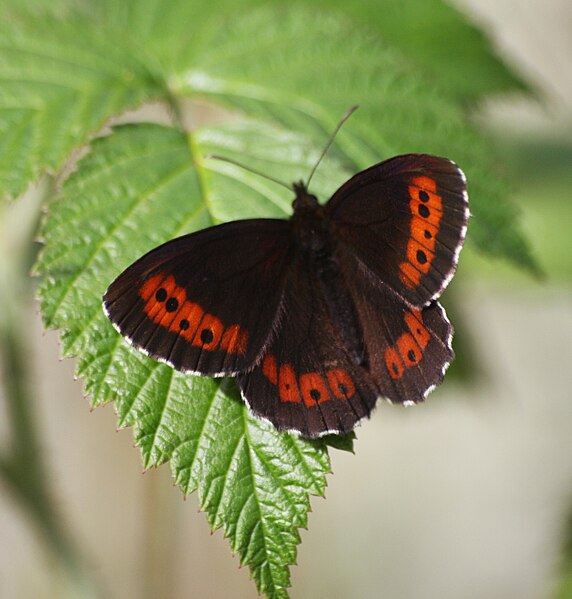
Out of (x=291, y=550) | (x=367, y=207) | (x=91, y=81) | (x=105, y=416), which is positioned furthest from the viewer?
(x=105, y=416)

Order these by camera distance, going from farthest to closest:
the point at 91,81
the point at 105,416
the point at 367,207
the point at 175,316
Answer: the point at 105,416 < the point at 91,81 < the point at 367,207 < the point at 175,316

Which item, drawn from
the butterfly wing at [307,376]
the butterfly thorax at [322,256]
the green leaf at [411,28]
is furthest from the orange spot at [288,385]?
the green leaf at [411,28]

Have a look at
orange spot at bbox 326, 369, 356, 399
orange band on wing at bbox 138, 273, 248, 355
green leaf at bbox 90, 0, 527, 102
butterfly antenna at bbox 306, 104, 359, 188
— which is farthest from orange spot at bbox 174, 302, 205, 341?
green leaf at bbox 90, 0, 527, 102

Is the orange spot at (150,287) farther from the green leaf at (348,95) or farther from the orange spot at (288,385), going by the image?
the green leaf at (348,95)

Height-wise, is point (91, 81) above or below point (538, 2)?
below

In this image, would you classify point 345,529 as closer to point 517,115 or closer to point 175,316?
point 517,115

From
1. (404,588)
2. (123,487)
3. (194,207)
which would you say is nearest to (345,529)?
(404,588)

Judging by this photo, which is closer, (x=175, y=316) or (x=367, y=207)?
(x=175, y=316)
